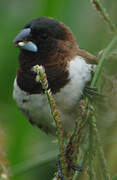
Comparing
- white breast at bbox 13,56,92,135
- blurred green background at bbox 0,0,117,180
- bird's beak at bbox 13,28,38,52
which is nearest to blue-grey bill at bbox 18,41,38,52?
bird's beak at bbox 13,28,38,52

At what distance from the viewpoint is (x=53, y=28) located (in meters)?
1.68

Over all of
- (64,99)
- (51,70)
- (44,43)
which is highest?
(44,43)

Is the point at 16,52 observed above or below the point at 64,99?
above

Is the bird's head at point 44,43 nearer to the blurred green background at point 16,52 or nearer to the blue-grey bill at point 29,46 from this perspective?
the blue-grey bill at point 29,46

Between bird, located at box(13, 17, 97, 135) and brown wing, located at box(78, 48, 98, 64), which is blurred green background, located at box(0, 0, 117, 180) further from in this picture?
bird, located at box(13, 17, 97, 135)

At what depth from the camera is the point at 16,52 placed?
2.16 m

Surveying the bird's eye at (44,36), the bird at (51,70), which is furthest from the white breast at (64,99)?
the bird's eye at (44,36)

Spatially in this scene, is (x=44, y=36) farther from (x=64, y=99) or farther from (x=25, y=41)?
(x=64, y=99)

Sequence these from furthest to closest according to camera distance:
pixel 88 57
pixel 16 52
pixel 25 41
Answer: pixel 16 52, pixel 88 57, pixel 25 41

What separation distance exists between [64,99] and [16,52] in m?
0.65

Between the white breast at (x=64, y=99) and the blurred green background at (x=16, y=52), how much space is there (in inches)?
6.8

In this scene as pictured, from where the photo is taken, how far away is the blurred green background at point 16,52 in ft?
6.32

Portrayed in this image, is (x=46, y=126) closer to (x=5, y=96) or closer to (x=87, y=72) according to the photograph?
(x=87, y=72)

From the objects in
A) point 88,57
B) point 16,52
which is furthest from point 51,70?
point 16,52
